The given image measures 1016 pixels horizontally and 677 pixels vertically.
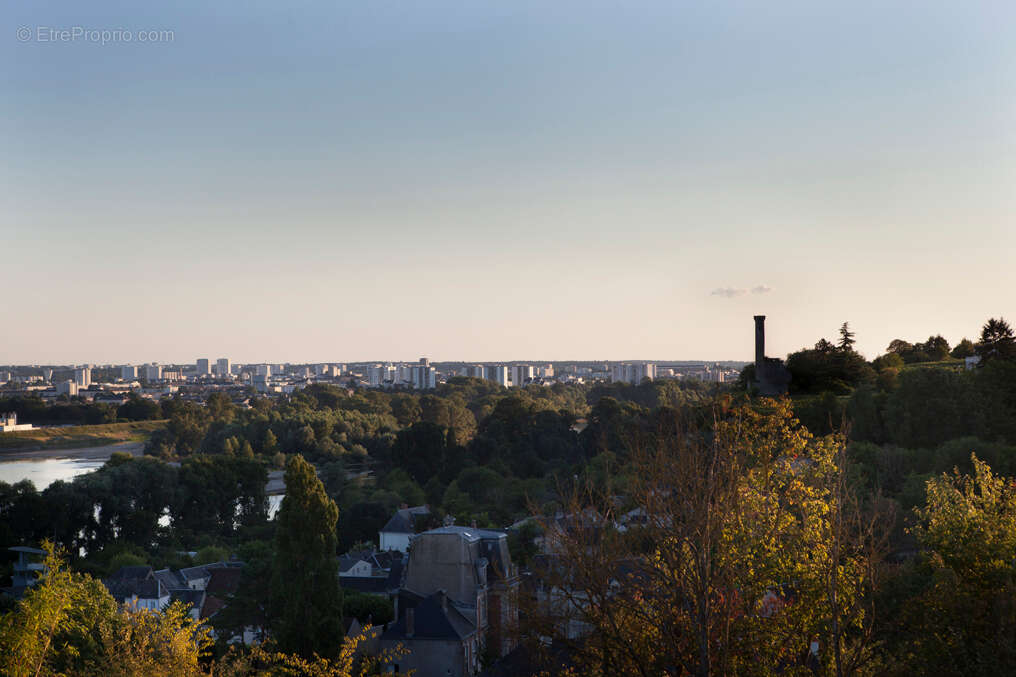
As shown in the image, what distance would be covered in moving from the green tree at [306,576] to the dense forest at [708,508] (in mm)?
87

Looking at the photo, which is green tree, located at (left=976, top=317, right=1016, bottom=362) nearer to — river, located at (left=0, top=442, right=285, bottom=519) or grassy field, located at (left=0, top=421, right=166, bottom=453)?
river, located at (left=0, top=442, right=285, bottom=519)

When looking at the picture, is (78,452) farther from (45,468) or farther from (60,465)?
(45,468)

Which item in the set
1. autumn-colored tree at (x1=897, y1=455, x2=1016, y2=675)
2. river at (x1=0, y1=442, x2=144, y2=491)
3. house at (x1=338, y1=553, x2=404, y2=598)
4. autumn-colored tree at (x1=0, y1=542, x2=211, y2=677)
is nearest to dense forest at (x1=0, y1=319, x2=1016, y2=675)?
autumn-colored tree at (x1=897, y1=455, x2=1016, y2=675)

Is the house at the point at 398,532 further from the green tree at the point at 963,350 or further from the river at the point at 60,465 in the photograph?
the green tree at the point at 963,350

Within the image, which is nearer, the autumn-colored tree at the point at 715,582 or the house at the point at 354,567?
the autumn-colored tree at the point at 715,582

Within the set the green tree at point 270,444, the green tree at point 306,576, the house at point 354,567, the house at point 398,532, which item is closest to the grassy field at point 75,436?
the green tree at point 270,444

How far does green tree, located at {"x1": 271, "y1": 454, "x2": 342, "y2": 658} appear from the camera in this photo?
66.2ft

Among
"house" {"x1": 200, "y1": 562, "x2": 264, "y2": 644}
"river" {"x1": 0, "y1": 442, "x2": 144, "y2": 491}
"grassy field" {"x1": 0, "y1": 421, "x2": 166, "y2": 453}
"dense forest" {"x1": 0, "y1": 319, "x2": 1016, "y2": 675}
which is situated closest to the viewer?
"dense forest" {"x1": 0, "y1": 319, "x2": 1016, "y2": 675}

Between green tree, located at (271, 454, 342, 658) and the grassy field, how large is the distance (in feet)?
261

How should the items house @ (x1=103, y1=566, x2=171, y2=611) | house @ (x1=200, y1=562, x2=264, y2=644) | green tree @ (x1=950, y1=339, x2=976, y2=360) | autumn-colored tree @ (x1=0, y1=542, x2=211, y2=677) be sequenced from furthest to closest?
green tree @ (x1=950, y1=339, x2=976, y2=360) → house @ (x1=103, y1=566, x2=171, y2=611) → house @ (x1=200, y1=562, x2=264, y2=644) → autumn-colored tree @ (x1=0, y1=542, x2=211, y2=677)

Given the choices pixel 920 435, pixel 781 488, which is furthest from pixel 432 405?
pixel 781 488

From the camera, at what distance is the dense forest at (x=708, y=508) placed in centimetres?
895

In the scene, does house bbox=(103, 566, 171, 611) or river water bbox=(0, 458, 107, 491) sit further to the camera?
river water bbox=(0, 458, 107, 491)

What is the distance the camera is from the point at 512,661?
1902 centimetres
